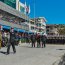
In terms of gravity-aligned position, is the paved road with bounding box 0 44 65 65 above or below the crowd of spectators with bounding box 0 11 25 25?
below

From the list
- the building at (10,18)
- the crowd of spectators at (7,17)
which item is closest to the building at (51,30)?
the building at (10,18)

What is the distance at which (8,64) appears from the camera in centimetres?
1257

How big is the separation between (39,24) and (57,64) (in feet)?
461

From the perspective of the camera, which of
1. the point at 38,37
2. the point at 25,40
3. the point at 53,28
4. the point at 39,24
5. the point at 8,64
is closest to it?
the point at 8,64

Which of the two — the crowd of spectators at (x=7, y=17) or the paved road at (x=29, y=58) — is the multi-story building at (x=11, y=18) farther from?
the paved road at (x=29, y=58)

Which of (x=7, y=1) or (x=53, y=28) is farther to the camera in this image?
(x=53, y=28)

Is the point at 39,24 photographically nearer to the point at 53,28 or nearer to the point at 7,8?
the point at 53,28

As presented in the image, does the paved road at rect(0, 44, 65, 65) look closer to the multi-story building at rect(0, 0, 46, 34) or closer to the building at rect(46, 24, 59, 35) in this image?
the multi-story building at rect(0, 0, 46, 34)

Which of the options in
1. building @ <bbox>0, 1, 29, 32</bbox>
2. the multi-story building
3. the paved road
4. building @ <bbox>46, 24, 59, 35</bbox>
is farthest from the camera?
building @ <bbox>46, 24, 59, 35</bbox>

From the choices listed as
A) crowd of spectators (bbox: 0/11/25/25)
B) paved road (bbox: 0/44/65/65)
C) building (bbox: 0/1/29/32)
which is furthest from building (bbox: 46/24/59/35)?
paved road (bbox: 0/44/65/65)

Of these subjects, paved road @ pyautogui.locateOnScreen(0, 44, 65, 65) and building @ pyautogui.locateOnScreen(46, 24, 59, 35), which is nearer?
paved road @ pyautogui.locateOnScreen(0, 44, 65, 65)

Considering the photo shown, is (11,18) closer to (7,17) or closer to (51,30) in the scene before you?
(7,17)

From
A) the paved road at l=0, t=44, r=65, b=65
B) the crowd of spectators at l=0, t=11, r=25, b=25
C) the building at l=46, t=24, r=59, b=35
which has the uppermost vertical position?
the building at l=46, t=24, r=59, b=35

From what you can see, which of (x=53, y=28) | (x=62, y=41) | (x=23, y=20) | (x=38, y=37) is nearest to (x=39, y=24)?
(x=53, y=28)
